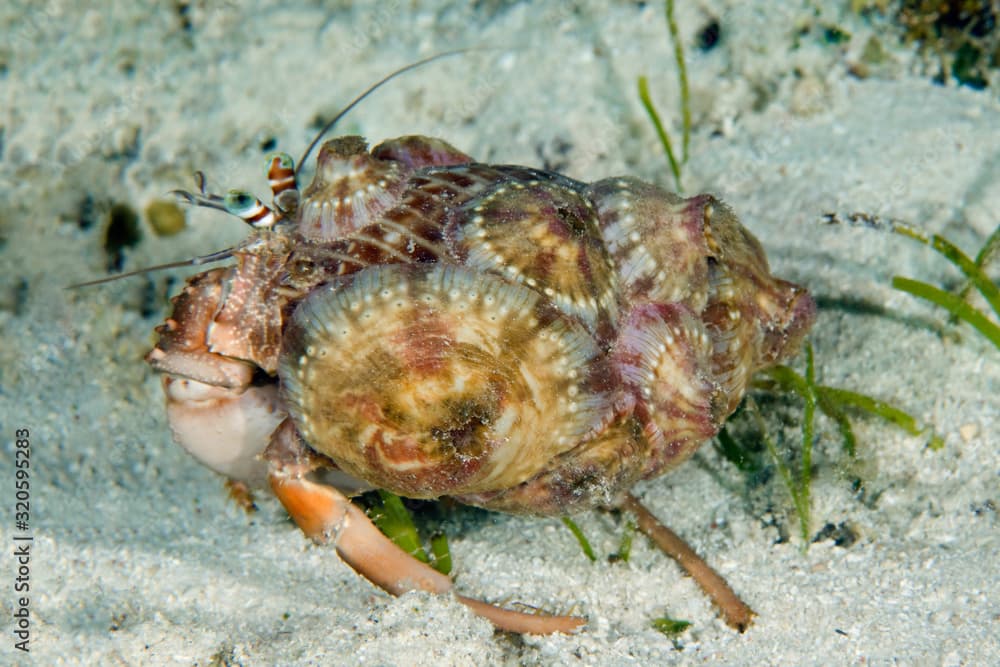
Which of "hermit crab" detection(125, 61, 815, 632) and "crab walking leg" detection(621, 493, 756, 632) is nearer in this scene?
"hermit crab" detection(125, 61, 815, 632)

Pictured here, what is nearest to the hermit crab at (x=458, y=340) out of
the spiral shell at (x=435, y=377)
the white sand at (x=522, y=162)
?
the spiral shell at (x=435, y=377)

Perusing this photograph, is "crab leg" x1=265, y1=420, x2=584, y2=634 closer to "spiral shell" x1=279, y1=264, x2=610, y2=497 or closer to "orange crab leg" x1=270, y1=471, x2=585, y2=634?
"orange crab leg" x1=270, y1=471, x2=585, y2=634

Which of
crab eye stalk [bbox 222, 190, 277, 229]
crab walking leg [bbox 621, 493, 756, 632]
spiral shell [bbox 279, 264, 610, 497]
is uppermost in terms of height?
crab eye stalk [bbox 222, 190, 277, 229]

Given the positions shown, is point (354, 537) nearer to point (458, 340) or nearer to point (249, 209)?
point (458, 340)

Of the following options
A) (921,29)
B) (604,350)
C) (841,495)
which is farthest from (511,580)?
(921,29)

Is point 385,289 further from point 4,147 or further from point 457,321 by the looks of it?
point 4,147

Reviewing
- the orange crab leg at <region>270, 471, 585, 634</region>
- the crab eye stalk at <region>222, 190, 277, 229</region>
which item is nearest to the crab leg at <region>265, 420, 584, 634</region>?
the orange crab leg at <region>270, 471, 585, 634</region>
